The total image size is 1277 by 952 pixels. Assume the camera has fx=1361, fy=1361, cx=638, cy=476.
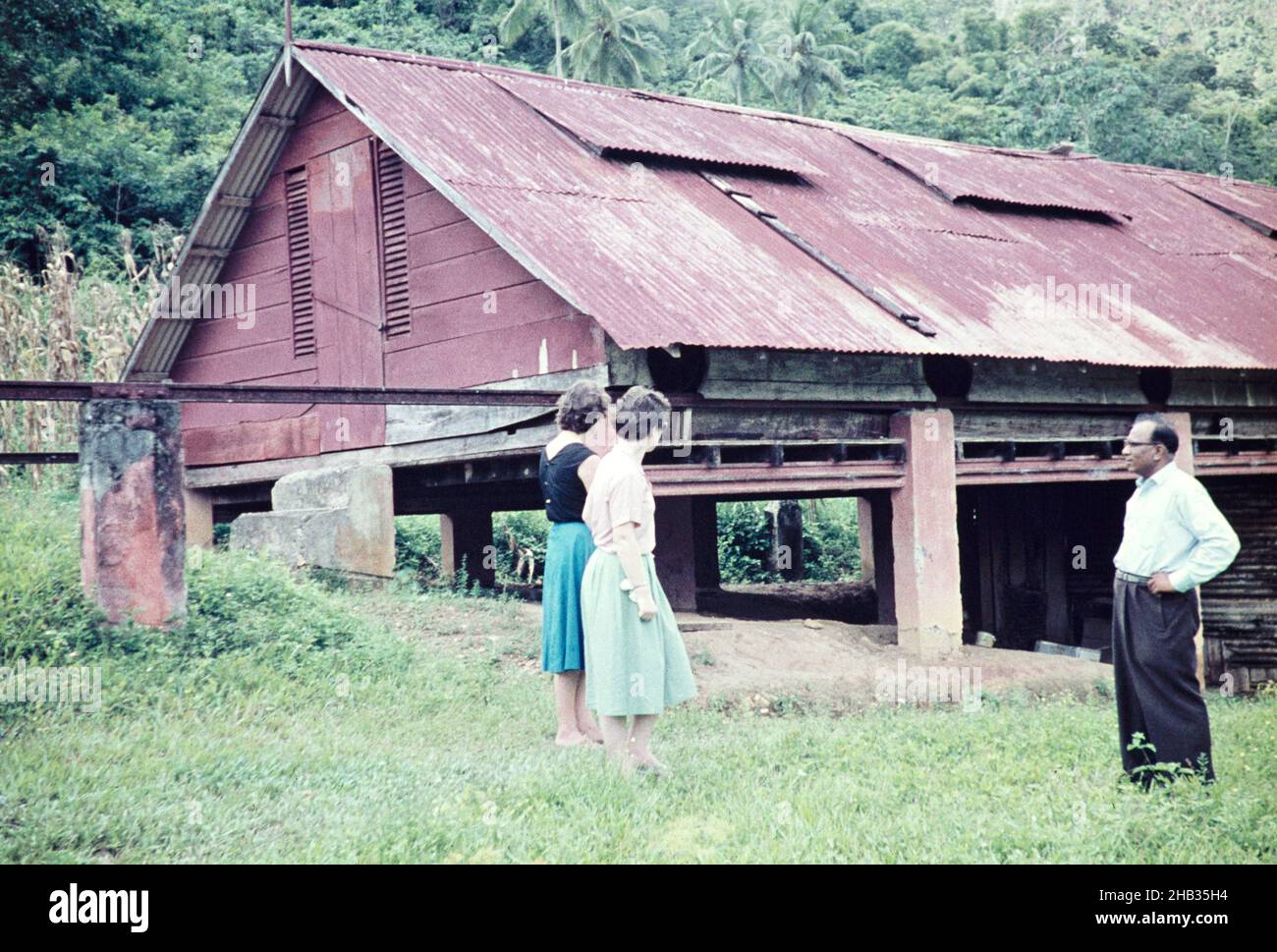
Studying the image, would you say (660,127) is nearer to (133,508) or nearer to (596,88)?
(596,88)

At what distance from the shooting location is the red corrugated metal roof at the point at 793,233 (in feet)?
35.6

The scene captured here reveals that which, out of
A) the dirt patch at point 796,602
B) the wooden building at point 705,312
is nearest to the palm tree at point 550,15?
the dirt patch at point 796,602

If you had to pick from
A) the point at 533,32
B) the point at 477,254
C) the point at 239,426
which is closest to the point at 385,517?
the point at 477,254

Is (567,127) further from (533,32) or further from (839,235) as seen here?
(533,32)

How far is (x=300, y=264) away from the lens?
14.0m

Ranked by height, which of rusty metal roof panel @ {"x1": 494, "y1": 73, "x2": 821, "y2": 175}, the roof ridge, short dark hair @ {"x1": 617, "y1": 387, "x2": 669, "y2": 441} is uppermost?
the roof ridge

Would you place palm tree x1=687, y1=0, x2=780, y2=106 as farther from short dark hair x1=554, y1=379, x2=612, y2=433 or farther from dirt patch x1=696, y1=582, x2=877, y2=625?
short dark hair x1=554, y1=379, x2=612, y2=433

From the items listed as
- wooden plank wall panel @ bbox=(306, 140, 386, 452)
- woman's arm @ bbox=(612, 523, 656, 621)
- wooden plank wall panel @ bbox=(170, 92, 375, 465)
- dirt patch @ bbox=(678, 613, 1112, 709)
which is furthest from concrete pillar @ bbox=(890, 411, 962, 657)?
woman's arm @ bbox=(612, 523, 656, 621)

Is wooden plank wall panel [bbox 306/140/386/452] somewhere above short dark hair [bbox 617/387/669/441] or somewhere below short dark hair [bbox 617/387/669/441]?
above

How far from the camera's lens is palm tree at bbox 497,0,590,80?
37.8 metres

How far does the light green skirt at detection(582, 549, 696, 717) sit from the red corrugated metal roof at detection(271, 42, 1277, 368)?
3.05 meters

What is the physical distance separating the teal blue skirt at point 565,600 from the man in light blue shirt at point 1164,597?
2.75 m

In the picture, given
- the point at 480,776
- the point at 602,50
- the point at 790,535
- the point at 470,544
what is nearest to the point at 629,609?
the point at 480,776
